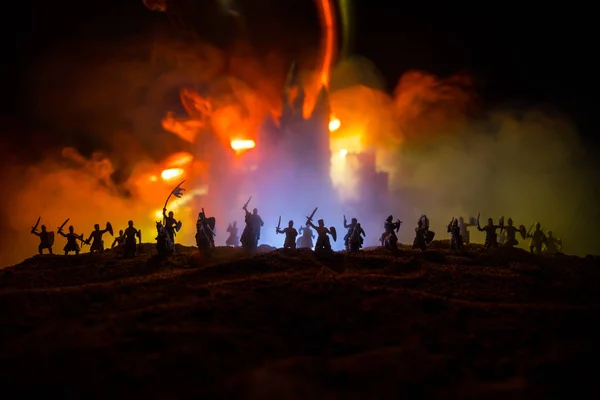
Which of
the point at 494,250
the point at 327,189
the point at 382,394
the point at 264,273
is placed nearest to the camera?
the point at 382,394

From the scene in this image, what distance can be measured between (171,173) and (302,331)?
46.9 metres

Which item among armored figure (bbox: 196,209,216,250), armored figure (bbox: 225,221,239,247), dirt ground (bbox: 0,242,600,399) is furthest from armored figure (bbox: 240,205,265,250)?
armored figure (bbox: 225,221,239,247)

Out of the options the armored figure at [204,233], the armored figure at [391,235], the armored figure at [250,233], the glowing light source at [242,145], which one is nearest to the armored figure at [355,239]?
the armored figure at [391,235]

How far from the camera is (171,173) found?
5812 cm

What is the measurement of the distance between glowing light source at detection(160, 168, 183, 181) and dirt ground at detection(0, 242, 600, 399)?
37050mm

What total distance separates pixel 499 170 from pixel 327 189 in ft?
80.3

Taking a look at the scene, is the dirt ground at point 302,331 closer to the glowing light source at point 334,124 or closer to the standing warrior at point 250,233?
the standing warrior at point 250,233

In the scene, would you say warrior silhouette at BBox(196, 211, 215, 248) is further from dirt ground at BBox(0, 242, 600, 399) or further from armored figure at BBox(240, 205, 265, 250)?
dirt ground at BBox(0, 242, 600, 399)

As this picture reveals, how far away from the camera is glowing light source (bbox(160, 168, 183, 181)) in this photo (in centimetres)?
5784

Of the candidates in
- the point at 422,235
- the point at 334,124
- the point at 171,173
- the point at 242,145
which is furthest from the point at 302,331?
the point at 334,124

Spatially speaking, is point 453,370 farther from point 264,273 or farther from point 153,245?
point 153,245

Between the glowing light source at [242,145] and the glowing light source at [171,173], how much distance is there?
24.9 feet

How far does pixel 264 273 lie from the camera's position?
19703mm

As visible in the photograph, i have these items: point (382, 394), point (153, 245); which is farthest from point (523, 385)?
point (153, 245)
